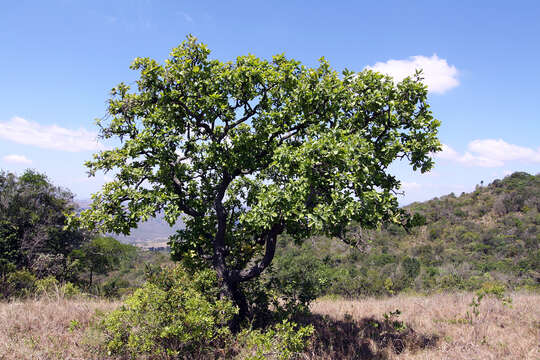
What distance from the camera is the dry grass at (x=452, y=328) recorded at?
789cm

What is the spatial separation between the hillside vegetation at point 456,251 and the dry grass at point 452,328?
5.88 metres

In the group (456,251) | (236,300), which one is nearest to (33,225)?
(236,300)

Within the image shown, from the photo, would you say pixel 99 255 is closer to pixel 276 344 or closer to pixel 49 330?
pixel 49 330

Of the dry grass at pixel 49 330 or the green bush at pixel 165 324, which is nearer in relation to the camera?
the green bush at pixel 165 324

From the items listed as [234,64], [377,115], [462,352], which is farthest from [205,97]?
[462,352]

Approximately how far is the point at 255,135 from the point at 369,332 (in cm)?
671

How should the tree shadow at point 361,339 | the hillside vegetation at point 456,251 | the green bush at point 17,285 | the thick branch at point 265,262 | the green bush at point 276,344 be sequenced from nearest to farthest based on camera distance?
the green bush at point 276,344 < the tree shadow at point 361,339 < the thick branch at point 265,262 < the green bush at point 17,285 < the hillside vegetation at point 456,251

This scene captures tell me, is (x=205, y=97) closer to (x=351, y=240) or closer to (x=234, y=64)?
(x=234, y=64)

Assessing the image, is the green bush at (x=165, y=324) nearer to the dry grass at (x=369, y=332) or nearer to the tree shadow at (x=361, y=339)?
the dry grass at (x=369, y=332)

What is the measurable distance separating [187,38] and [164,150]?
2565 mm

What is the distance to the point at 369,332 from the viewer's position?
9.44m

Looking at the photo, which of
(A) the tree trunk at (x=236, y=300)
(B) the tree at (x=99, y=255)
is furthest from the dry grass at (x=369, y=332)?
(B) the tree at (x=99, y=255)

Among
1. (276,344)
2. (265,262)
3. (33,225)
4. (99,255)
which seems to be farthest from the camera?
(99,255)

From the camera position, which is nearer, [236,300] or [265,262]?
[265,262]
